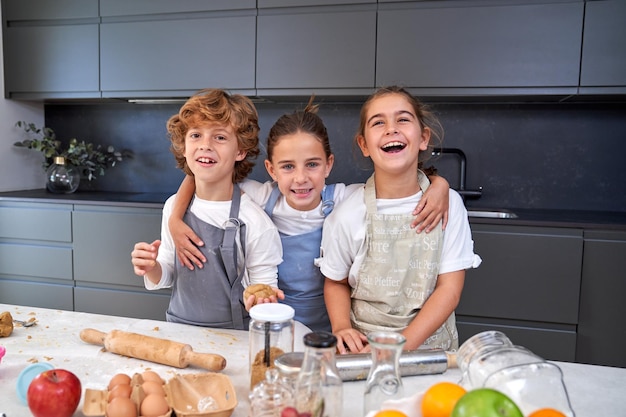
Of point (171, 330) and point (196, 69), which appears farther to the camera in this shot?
point (196, 69)

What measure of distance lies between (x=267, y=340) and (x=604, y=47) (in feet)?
6.90

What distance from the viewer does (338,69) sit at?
2.38 metres

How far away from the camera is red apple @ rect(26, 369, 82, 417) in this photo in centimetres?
66

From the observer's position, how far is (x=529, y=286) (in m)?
2.08

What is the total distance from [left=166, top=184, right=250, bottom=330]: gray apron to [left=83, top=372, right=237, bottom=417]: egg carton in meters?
0.58

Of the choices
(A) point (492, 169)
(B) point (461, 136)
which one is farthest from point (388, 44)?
(A) point (492, 169)

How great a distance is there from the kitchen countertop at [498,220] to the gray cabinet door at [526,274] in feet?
0.10

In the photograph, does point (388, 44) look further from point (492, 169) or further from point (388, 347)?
point (388, 347)

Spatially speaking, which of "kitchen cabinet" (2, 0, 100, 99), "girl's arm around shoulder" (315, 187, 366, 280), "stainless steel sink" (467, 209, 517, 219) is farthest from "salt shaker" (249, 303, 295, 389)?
"kitchen cabinet" (2, 0, 100, 99)

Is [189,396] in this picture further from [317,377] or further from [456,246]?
[456,246]

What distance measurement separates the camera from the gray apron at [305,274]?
1.44 metres

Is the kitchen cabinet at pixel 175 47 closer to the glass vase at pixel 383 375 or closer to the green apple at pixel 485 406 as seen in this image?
the glass vase at pixel 383 375

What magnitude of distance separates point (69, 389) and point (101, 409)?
51 millimetres

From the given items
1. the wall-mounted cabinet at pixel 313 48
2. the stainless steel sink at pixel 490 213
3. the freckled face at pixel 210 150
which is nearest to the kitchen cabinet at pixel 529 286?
the stainless steel sink at pixel 490 213
